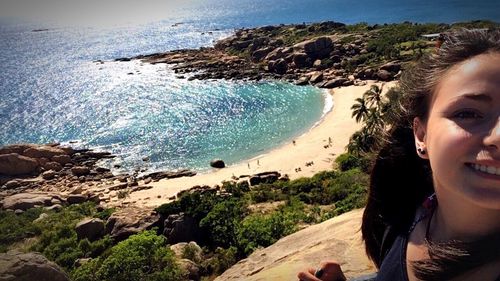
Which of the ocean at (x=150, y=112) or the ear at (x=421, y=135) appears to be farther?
the ocean at (x=150, y=112)

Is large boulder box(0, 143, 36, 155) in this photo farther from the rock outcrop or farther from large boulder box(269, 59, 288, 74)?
the rock outcrop

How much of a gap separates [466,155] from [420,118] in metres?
0.68

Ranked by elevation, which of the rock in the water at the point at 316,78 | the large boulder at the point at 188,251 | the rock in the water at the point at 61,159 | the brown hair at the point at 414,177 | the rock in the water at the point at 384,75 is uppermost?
the brown hair at the point at 414,177

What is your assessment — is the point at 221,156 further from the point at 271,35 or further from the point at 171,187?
the point at 271,35

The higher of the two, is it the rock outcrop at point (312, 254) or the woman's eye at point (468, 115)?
the woman's eye at point (468, 115)

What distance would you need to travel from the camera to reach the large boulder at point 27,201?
114 feet

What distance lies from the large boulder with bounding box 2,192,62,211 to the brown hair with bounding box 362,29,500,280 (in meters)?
36.4

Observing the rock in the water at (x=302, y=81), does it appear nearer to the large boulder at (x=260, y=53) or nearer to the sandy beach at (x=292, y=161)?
the sandy beach at (x=292, y=161)

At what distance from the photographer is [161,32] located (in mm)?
157500

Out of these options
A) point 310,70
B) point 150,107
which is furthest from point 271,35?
point 150,107

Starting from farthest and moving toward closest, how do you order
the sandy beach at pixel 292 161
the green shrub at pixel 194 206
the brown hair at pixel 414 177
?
the sandy beach at pixel 292 161
the green shrub at pixel 194 206
the brown hair at pixel 414 177

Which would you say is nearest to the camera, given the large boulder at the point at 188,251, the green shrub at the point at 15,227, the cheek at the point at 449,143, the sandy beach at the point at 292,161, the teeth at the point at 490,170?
the teeth at the point at 490,170

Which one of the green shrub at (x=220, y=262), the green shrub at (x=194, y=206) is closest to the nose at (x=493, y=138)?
the green shrub at (x=220, y=262)

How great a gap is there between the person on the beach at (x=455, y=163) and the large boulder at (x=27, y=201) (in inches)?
1459
